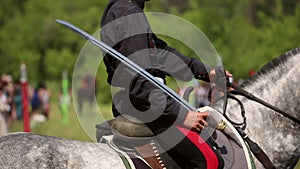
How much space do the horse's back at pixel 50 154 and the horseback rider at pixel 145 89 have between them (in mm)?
396

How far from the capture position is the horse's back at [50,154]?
4.73 meters

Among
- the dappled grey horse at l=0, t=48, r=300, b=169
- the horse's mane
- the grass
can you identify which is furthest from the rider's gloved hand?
the horse's mane

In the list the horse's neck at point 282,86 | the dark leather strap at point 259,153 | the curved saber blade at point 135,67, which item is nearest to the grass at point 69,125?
the curved saber blade at point 135,67

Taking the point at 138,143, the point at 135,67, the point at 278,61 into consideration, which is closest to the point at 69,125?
the point at 278,61

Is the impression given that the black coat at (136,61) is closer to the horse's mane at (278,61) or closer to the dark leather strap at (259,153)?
the dark leather strap at (259,153)

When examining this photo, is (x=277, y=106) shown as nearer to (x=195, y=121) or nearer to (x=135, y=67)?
(x=195, y=121)

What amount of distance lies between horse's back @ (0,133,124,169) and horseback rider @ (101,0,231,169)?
396 mm

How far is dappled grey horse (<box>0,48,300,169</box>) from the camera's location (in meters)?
4.79

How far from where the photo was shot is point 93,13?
2275 inches

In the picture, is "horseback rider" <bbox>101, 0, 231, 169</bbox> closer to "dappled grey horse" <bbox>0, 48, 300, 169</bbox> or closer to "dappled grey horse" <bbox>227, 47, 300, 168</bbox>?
"dappled grey horse" <bbox>0, 48, 300, 169</bbox>

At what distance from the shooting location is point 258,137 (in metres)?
5.59

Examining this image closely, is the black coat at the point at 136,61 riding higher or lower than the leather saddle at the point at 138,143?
higher

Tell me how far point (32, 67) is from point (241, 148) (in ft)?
177

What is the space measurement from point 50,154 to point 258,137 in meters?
1.87
